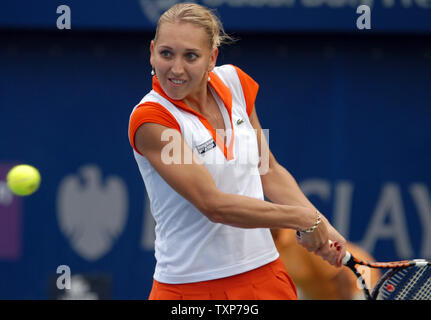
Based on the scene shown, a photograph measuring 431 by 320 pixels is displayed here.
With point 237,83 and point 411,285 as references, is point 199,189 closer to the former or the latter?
point 237,83

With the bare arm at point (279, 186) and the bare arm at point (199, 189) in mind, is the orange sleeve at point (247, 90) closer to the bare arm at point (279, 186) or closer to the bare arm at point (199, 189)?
the bare arm at point (279, 186)

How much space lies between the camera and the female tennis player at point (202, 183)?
2596mm

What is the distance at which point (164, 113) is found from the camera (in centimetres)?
263

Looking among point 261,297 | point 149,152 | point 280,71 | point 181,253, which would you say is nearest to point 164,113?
point 149,152

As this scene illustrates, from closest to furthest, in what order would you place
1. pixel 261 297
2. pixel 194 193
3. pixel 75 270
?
pixel 194 193
pixel 261 297
pixel 75 270

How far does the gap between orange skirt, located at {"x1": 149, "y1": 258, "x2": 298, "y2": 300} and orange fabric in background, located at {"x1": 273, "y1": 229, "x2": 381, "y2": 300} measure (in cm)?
119

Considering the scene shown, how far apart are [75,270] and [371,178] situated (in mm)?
2273

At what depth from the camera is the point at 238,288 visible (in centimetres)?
271

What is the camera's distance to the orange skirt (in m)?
2.70

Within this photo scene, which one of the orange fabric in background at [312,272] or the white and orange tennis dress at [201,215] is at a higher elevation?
the white and orange tennis dress at [201,215]

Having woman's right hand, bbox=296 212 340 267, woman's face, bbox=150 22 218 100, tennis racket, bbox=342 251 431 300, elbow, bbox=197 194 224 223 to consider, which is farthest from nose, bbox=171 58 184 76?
tennis racket, bbox=342 251 431 300

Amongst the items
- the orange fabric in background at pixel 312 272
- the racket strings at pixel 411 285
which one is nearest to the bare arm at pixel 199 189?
the racket strings at pixel 411 285

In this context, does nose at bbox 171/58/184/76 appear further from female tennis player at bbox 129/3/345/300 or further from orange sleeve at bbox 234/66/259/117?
orange sleeve at bbox 234/66/259/117

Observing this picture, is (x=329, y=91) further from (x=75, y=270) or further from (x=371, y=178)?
(x=75, y=270)
